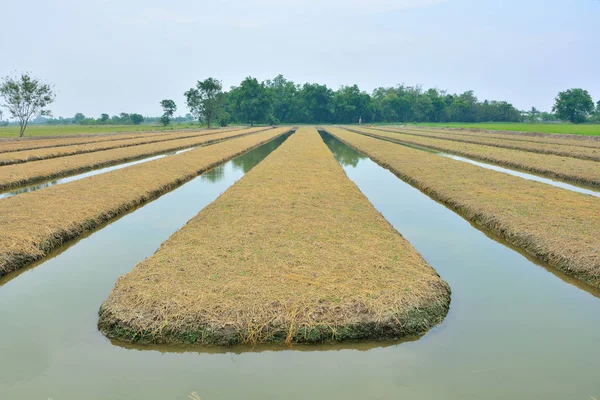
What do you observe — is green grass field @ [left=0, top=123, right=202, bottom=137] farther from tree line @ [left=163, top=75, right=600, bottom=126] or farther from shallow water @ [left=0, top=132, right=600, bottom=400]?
shallow water @ [left=0, top=132, right=600, bottom=400]

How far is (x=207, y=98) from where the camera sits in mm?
91438

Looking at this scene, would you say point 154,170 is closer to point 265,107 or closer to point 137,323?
point 137,323

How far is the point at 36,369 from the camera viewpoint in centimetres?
507

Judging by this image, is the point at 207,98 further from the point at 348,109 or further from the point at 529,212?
the point at 529,212

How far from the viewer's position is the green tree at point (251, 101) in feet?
333

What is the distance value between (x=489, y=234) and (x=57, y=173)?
18621 mm

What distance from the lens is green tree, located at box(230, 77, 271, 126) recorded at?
102m

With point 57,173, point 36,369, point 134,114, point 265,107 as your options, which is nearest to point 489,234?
point 36,369

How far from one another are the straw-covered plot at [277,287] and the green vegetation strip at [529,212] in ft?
9.32

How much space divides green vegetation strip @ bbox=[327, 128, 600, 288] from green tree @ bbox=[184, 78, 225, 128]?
253 ft

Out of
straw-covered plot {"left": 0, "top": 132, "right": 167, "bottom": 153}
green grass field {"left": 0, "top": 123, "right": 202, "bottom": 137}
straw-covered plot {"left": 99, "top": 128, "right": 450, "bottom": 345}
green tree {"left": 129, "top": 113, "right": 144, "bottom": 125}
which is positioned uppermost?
green tree {"left": 129, "top": 113, "right": 144, "bottom": 125}

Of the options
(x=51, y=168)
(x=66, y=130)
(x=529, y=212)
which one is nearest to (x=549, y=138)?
(x=529, y=212)

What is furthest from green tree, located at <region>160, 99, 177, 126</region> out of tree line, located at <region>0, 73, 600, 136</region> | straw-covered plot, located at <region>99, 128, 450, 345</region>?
straw-covered plot, located at <region>99, 128, 450, 345</region>

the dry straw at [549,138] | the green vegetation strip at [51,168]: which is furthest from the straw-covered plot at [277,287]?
the dry straw at [549,138]
